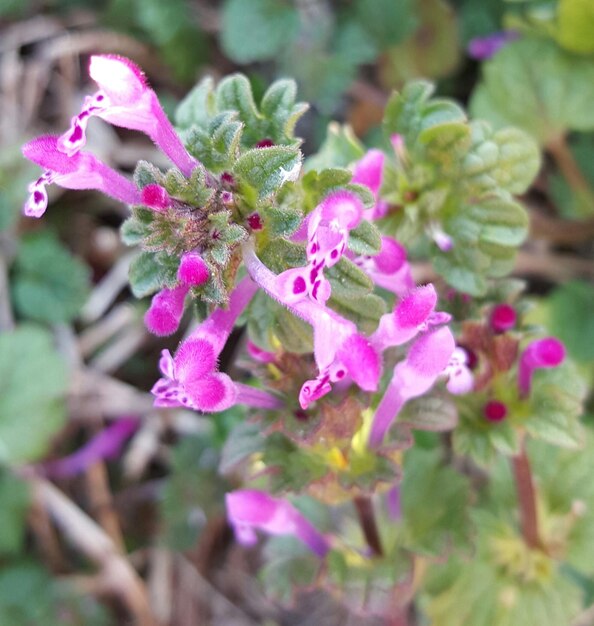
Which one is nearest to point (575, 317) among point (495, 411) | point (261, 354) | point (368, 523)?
point (495, 411)

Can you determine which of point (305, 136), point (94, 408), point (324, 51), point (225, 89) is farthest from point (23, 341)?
point (225, 89)

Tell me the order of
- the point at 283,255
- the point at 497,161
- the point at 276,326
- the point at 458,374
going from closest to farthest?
the point at 283,255
the point at 276,326
the point at 458,374
the point at 497,161

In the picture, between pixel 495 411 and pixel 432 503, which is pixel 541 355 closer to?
pixel 495 411

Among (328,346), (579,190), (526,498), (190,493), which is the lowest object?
(190,493)

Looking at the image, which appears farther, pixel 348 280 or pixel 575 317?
pixel 575 317

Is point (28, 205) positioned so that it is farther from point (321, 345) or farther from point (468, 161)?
point (468, 161)

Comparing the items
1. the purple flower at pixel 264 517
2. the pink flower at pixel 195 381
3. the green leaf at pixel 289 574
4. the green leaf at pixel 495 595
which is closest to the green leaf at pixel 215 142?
the pink flower at pixel 195 381

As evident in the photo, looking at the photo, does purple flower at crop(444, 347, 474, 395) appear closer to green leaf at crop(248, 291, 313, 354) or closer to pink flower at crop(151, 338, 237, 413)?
green leaf at crop(248, 291, 313, 354)
